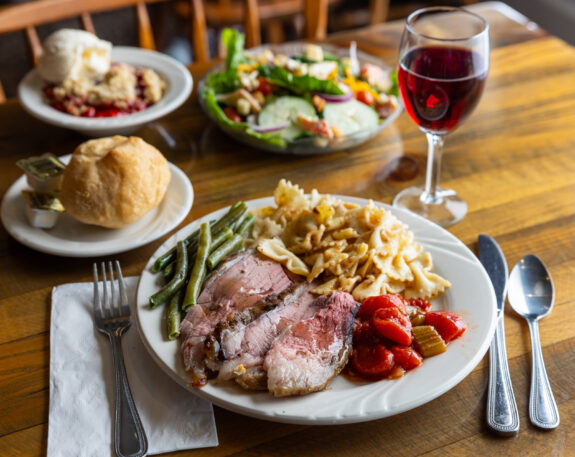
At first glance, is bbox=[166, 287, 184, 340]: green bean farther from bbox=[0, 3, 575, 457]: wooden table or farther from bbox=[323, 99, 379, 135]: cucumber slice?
bbox=[323, 99, 379, 135]: cucumber slice

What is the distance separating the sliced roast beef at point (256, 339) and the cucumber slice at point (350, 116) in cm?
102

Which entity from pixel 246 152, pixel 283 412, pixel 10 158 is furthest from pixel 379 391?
pixel 10 158

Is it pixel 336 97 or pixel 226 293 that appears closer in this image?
pixel 226 293

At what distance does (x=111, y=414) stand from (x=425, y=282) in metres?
0.90

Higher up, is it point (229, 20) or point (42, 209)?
point (42, 209)

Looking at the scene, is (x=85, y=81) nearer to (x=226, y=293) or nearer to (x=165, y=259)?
(x=165, y=259)

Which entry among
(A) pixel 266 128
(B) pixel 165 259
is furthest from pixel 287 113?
(B) pixel 165 259

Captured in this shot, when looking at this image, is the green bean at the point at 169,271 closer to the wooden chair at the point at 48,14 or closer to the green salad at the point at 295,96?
the green salad at the point at 295,96

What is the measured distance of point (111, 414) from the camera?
1502mm

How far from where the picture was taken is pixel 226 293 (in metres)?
1.68

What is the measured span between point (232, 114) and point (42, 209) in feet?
3.01

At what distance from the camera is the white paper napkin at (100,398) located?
144 cm

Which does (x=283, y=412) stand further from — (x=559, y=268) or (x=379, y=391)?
(x=559, y=268)

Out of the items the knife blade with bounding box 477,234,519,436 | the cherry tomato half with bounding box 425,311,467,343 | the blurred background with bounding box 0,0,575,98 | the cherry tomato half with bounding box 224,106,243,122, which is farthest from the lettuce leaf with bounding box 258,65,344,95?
the blurred background with bounding box 0,0,575,98
